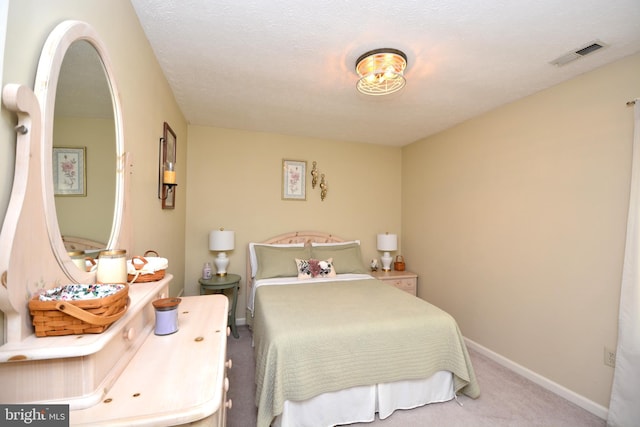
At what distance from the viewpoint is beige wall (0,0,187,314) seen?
0.70 metres

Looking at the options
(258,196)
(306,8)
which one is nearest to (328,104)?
(306,8)

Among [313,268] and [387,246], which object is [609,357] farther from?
[313,268]

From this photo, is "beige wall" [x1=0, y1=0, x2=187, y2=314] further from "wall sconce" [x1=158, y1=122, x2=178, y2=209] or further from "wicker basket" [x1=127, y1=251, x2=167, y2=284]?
"wicker basket" [x1=127, y1=251, x2=167, y2=284]

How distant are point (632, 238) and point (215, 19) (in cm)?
286

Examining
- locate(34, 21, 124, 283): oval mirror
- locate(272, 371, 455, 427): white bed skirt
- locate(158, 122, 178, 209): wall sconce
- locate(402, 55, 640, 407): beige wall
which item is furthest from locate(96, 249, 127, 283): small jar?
locate(402, 55, 640, 407): beige wall

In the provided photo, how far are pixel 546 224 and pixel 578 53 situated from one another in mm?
1250

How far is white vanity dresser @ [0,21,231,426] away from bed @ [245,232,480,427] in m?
0.87

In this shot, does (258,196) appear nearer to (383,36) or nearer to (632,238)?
(383,36)

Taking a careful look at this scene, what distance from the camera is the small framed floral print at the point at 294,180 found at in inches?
149

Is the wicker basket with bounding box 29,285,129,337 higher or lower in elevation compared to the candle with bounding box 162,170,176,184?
lower

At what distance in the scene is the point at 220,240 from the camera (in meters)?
3.23

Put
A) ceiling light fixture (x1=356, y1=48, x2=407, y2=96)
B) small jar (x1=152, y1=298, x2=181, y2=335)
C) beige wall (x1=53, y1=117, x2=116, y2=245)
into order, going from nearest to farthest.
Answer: beige wall (x1=53, y1=117, x2=116, y2=245), small jar (x1=152, y1=298, x2=181, y2=335), ceiling light fixture (x1=356, y1=48, x2=407, y2=96)

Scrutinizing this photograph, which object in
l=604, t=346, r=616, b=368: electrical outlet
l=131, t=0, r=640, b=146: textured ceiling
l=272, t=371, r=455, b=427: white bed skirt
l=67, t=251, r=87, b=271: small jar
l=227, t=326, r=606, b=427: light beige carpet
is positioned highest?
l=131, t=0, r=640, b=146: textured ceiling

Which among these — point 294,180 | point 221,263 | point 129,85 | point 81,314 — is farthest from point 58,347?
point 294,180
